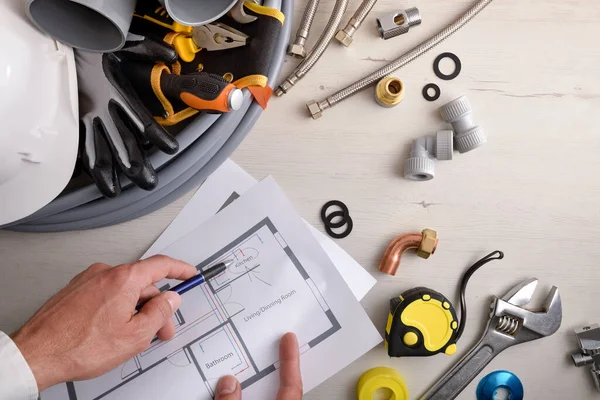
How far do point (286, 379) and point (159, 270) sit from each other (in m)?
0.20

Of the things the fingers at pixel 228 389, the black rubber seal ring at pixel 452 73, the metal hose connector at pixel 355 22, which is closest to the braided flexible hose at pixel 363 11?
the metal hose connector at pixel 355 22

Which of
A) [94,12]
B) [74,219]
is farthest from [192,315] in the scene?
[94,12]

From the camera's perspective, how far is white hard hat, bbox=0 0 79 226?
0.51 metres

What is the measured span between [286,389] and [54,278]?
330 millimetres

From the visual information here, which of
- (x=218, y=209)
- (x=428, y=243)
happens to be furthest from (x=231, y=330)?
(x=428, y=243)

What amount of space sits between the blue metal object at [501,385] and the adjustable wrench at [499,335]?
0.9 inches

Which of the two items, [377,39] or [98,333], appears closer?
[98,333]

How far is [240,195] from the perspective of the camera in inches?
27.0

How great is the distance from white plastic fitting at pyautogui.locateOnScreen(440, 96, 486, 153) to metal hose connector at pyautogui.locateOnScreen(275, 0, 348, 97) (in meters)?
0.17

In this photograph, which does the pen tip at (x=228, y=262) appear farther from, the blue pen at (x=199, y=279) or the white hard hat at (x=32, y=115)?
the white hard hat at (x=32, y=115)

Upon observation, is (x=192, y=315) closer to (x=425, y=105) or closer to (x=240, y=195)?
(x=240, y=195)

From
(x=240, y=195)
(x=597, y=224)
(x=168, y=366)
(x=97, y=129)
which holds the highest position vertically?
(x=97, y=129)

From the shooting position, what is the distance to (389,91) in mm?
667

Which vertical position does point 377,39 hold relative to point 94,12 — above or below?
below
